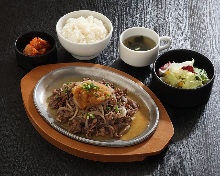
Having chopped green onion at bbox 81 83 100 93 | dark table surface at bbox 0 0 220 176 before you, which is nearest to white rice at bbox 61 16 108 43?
dark table surface at bbox 0 0 220 176

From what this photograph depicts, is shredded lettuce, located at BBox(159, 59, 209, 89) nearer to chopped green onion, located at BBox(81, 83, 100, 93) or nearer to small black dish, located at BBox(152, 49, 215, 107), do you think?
small black dish, located at BBox(152, 49, 215, 107)

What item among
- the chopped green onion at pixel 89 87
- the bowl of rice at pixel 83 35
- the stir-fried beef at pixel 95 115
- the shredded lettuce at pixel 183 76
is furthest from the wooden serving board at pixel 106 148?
the bowl of rice at pixel 83 35

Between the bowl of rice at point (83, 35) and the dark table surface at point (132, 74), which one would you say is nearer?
the dark table surface at point (132, 74)

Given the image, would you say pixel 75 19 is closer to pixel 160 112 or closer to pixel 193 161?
pixel 160 112

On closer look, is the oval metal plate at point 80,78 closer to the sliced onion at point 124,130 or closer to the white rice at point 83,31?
the sliced onion at point 124,130

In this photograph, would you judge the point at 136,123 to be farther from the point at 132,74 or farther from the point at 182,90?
the point at 132,74

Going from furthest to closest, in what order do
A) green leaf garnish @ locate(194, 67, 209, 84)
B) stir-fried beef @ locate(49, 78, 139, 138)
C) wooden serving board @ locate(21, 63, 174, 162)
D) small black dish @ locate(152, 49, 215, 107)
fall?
1. green leaf garnish @ locate(194, 67, 209, 84)
2. small black dish @ locate(152, 49, 215, 107)
3. stir-fried beef @ locate(49, 78, 139, 138)
4. wooden serving board @ locate(21, 63, 174, 162)
